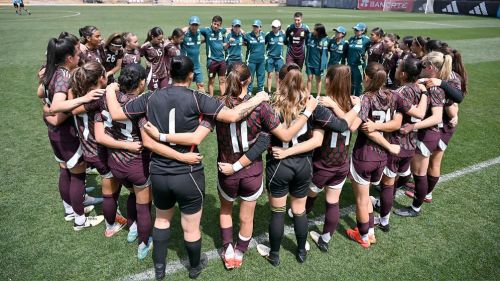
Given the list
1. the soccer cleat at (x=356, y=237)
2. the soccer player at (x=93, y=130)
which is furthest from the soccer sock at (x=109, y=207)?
the soccer cleat at (x=356, y=237)

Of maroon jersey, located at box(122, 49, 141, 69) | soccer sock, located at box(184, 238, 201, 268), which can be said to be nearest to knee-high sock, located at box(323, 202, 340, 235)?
soccer sock, located at box(184, 238, 201, 268)

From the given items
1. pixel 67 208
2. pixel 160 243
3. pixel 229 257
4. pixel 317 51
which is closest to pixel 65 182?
pixel 67 208

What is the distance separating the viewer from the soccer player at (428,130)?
4.52 m

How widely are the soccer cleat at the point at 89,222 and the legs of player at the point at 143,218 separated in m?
1.01

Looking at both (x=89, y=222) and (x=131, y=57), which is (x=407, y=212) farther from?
(x=131, y=57)

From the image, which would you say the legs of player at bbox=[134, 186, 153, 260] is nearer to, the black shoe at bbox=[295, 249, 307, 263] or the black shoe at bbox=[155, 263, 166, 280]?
the black shoe at bbox=[155, 263, 166, 280]

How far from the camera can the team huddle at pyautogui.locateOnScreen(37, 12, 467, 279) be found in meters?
3.38

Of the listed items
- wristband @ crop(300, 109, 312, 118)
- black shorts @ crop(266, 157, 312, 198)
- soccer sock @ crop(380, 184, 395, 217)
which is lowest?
soccer sock @ crop(380, 184, 395, 217)

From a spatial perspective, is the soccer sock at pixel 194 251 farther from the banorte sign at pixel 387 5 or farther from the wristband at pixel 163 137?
the banorte sign at pixel 387 5

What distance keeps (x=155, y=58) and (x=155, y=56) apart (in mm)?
53

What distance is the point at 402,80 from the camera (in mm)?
4395

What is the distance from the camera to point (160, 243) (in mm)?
3723

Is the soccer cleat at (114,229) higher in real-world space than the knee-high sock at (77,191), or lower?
lower

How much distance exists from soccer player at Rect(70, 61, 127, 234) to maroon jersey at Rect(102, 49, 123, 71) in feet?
13.2
